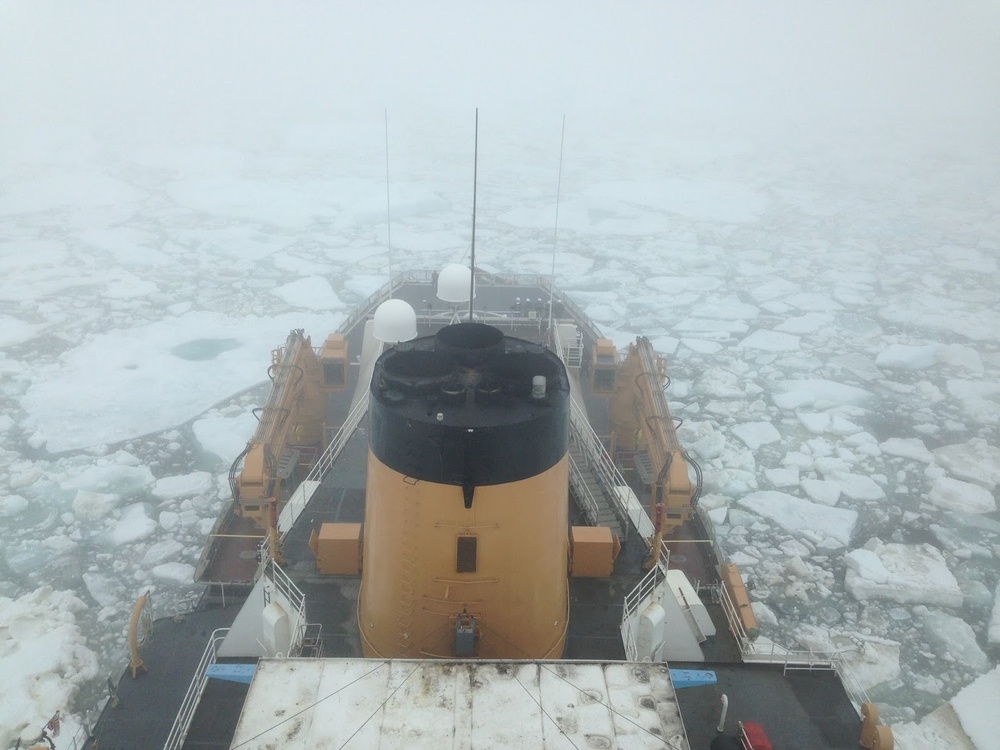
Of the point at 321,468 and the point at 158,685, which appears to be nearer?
the point at 158,685

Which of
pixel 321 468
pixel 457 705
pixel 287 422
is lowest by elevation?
pixel 287 422

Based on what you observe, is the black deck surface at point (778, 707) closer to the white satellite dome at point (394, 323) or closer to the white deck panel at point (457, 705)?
the white deck panel at point (457, 705)

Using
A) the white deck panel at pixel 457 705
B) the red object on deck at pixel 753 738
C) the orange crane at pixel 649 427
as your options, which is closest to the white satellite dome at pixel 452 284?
the orange crane at pixel 649 427

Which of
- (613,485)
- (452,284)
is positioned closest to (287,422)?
(452,284)

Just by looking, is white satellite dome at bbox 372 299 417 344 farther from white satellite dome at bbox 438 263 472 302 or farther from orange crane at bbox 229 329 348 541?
white satellite dome at bbox 438 263 472 302

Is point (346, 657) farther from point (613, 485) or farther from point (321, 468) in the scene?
point (613, 485)

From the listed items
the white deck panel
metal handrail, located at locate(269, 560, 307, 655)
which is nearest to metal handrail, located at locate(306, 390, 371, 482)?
metal handrail, located at locate(269, 560, 307, 655)
